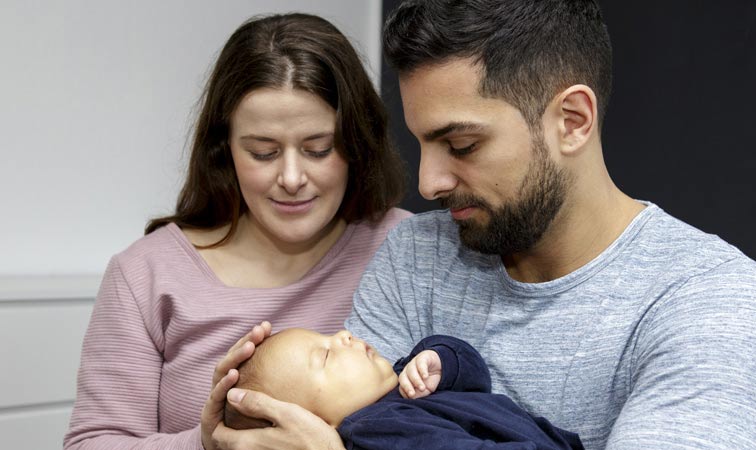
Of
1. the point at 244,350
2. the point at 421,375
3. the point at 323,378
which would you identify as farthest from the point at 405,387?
the point at 244,350

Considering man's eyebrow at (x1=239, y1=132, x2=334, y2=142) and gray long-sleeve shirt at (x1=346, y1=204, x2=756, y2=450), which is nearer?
gray long-sleeve shirt at (x1=346, y1=204, x2=756, y2=450)

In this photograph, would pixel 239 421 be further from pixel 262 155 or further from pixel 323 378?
pixel 262 155

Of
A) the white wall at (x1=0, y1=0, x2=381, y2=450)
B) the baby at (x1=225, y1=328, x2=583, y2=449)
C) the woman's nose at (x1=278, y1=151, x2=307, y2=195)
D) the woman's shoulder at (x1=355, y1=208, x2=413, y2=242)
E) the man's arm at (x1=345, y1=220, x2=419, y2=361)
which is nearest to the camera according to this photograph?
the baby at (x1=225, y1=328, x2=583, y2=449)

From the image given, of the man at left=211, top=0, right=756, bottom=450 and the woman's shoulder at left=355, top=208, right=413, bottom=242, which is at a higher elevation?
the man at left=211, top=0, right=756, bottom=450

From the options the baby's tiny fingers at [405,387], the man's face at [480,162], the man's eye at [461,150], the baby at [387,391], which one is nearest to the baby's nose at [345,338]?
the baby at [387,391]

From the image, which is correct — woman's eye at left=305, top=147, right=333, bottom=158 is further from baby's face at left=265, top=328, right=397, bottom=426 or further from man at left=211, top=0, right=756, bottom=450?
baby's face at left=265, top=328, right=397, bottom=426

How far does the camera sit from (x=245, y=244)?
2.13m

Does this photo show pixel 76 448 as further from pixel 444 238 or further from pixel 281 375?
pixel 444 238

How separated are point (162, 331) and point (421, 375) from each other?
738 millimetres

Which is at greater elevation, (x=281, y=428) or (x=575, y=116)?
(x=575, y=116)

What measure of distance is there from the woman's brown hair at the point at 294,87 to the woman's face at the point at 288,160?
0.03 metres

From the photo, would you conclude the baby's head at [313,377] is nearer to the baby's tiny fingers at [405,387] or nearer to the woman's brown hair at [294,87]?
the baby's tiny fingers at [405,387]

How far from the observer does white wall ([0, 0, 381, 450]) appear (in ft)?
8.55

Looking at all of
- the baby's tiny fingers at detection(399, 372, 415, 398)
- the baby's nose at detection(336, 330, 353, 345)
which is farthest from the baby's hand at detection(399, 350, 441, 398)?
the baby's nose at detection(336, 330, 353, 345)
